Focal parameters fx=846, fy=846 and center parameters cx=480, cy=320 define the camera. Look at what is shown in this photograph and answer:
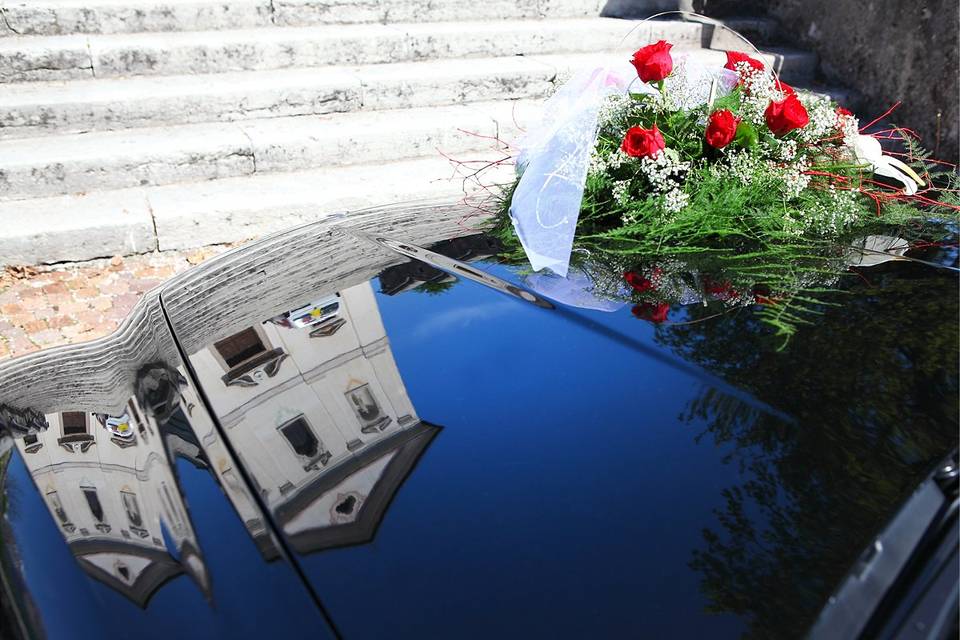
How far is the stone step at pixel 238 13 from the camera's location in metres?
5.34

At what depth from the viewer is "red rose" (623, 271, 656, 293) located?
177 centimetres

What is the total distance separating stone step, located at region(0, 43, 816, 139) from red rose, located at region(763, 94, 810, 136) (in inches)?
157

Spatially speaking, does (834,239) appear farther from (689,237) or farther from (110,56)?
(110,56)

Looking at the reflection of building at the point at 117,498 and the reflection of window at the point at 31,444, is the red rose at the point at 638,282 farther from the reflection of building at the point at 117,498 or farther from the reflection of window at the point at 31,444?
the reflection of window at the point at 31,444

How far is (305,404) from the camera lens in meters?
1.46

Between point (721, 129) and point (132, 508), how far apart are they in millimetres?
1481

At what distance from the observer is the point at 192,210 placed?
15.2 feet

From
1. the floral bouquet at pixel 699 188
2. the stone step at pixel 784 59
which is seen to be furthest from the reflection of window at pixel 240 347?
the stone step at pixel 784 59

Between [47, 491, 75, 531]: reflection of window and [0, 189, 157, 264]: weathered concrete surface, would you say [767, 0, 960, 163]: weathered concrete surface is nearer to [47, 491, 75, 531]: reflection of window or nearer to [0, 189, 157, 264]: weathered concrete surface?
[0, 189, 157, 264]: weathered concrete surface

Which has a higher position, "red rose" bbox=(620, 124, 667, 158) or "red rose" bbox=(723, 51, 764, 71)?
"red rose" bbox=(723, 51, 764, 71)

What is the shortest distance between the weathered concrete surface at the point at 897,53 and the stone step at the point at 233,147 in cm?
255

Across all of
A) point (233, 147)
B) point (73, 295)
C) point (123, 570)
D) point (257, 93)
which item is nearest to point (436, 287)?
point (123, 570)

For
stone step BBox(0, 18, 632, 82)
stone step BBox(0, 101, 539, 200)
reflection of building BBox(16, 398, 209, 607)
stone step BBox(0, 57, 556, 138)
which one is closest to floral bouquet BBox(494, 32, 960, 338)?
reflection of building BBox(16, 398, 209, 607)

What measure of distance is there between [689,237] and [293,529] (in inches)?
45.9
